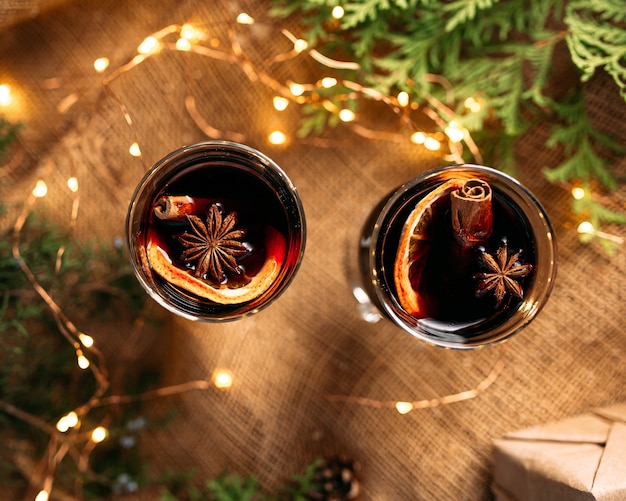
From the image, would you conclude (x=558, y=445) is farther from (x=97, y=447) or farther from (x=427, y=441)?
(x=97, y=447)

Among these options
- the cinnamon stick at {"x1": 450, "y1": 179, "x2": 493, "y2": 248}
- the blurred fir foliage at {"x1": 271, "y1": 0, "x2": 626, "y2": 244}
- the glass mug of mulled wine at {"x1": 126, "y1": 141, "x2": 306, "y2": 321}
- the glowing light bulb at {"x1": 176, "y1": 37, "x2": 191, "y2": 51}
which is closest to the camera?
the cinnamon stick at {"x1": 450, "y1": 179, "x2": 493, "y2": 248}

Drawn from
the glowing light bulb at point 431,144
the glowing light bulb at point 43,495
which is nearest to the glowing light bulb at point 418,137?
the glowing light bulb at point 431,144

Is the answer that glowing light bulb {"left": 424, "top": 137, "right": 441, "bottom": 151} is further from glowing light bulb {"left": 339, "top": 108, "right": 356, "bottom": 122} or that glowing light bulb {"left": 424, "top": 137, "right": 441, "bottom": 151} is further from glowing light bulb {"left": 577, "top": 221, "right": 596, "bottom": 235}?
glowing light bulb {"left": 577, "top": 221, "right": 596, "bottom": 235}

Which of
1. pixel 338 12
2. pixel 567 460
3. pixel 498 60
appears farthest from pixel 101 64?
pixel 567 460

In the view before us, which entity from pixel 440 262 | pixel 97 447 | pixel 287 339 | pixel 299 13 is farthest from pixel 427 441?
pixel 299 13

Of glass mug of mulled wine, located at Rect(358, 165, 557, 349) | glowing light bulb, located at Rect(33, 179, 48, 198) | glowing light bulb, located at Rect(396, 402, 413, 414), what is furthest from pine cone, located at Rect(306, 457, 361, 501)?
glowing light bulb, located at Rect(33, 179, 48, 198)

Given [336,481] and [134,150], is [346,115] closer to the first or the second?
[134,150]
